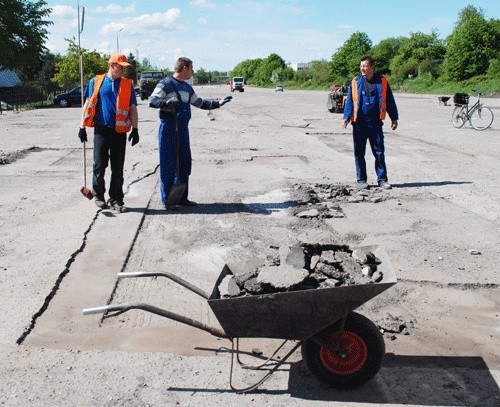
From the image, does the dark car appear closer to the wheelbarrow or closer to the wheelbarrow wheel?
the wheelbarrow

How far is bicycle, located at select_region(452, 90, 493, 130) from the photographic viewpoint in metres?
18.5

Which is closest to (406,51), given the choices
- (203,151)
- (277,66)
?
(277,66)

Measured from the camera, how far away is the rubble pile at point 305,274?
10.9ft

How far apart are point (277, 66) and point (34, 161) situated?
156379 millimetres

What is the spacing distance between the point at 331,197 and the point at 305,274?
4.98m

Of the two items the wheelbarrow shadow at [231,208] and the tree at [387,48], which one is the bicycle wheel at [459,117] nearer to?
the wheelbarrow shadow at [231,208]

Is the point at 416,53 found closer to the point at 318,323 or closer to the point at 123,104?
the point at 123,104

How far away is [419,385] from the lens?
3.43m

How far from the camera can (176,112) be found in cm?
709

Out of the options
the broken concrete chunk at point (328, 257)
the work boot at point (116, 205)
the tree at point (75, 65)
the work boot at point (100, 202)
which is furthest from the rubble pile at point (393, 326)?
the tree at point (75, 65)

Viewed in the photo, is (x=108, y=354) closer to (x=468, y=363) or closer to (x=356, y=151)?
(x=468, y=363)

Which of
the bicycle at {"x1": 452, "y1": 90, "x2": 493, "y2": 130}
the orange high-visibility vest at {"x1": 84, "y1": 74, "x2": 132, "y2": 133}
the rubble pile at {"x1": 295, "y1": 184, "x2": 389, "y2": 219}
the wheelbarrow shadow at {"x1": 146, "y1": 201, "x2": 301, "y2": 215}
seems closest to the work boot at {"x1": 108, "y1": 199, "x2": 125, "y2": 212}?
the wheelbarrow shadow at {"x1": 146, "y1": 201, "x2": 301, "y2": 215}

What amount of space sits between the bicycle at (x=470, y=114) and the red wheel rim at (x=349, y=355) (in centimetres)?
1667

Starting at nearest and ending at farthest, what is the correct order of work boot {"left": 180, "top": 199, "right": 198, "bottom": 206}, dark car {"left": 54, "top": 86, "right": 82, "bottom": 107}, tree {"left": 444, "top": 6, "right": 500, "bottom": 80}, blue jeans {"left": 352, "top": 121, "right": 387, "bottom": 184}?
work boot {"left": 180, "top": 199, "right": 198, "bottom": 206} < blue jeans {"left": 352, "top": 121, "right": 387, "bottom": 184} < dark car {"left": 54, "top": 86, "right": 82, "bottom": 107} < tree {"left": 444, "top": 6, "right": 500, "bottom": 80}
